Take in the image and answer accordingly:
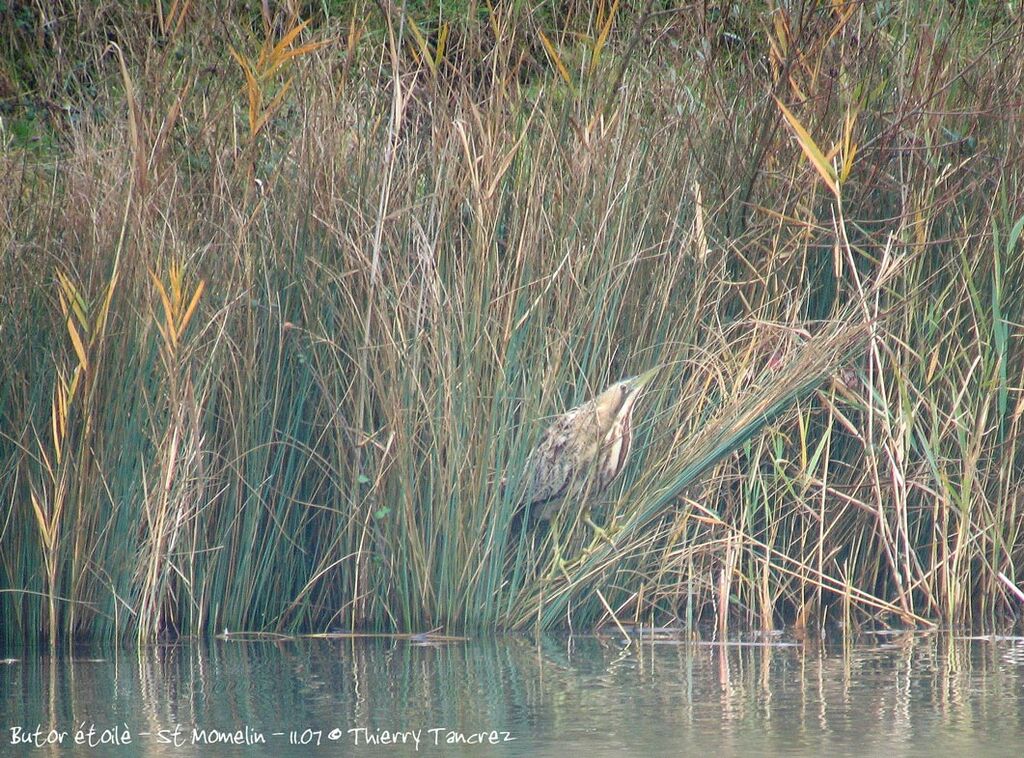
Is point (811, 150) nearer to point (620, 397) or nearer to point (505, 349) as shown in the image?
point (620, 397)

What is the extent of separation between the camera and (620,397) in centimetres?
388

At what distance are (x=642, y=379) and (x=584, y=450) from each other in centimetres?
25

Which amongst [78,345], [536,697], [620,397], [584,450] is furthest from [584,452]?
[78,345]

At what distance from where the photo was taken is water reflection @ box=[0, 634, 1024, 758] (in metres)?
2.61

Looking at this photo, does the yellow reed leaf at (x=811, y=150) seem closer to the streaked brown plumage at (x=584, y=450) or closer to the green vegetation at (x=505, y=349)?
the green vegetation at (x=505, y=349)

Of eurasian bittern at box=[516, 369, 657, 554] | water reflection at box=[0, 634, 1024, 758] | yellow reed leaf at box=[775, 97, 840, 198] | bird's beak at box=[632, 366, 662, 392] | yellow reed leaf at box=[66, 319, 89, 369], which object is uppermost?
yellow reed leaf at box=[775, 97, 840, 198]

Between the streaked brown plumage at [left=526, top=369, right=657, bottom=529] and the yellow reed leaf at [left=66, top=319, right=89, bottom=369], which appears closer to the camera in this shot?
the yellow reed leaf at [left=66, top=319, right=89, bottom=369]

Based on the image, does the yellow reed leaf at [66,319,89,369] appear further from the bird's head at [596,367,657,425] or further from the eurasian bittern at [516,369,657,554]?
the bird's head at [596,367,657,425]

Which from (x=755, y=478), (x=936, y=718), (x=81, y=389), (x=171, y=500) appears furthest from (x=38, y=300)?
(x=936, y=718)

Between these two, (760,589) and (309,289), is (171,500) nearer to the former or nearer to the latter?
(309,289)

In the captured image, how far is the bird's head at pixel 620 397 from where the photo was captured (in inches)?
152

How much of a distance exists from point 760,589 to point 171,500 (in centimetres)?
156

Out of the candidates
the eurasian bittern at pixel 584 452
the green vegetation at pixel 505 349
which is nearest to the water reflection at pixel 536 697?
the green vegetation at pixel 505 349

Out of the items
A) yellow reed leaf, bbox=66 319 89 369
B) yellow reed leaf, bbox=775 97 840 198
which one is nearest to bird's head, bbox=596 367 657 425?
yellow reed leaf, bbox=775 97 840 198
